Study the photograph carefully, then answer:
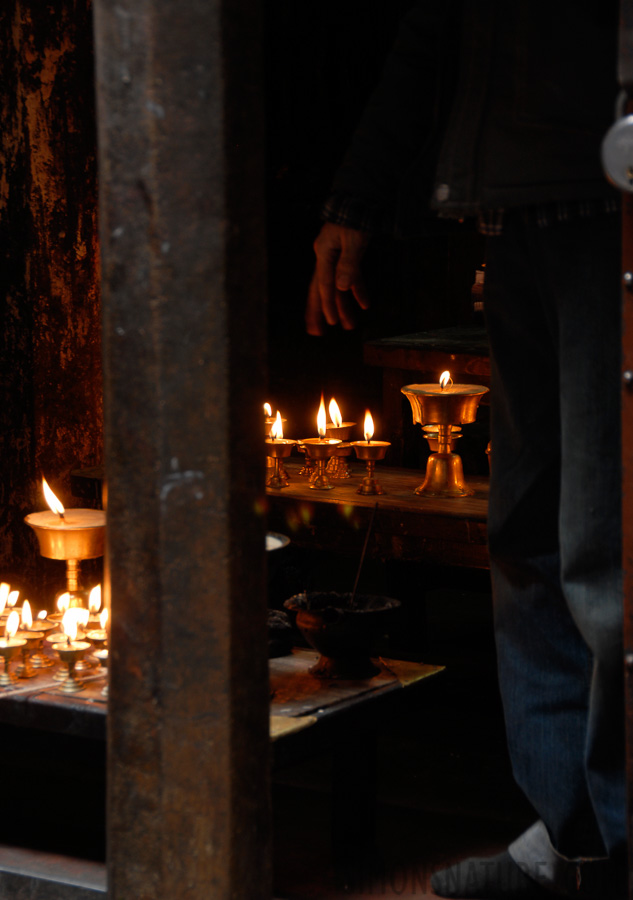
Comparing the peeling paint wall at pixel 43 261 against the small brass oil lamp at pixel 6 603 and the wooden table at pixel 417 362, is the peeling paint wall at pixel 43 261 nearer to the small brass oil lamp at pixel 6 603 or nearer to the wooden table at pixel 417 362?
the wooden table at pixel 417 362

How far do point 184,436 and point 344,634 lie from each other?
4.20ft

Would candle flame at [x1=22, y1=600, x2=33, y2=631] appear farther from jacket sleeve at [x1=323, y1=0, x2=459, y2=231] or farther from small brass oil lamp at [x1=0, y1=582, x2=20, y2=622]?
jacket sleeve at [x1=323, y1=0, x2=459, y2=231]

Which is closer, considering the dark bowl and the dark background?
the dark bowl

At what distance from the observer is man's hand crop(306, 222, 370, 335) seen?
2520mm

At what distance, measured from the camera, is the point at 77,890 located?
2549 mm

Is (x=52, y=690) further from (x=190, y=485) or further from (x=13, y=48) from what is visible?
(x=13, y=48)

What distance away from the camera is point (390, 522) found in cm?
429

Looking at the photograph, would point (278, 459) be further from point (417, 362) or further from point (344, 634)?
point (344, 634)

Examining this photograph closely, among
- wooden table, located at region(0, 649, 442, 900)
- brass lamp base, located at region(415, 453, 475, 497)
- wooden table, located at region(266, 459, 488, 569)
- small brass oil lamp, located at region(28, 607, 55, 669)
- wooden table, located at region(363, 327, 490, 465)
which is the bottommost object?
wooden table, located at region(0, 649, 442, 900)

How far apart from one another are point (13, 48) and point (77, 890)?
3283 mm

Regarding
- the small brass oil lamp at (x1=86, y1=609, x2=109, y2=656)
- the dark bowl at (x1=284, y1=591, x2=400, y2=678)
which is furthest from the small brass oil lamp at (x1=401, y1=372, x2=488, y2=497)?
the small brass oil lamp at (x1=86, y1=609, x2=109, y2=656)

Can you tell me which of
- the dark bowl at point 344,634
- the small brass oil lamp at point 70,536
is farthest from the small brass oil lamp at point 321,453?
the dark bowl at point 344,634

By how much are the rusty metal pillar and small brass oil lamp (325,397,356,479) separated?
111 inches

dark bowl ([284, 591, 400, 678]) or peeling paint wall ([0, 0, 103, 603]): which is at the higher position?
peeling paint wall ([0, 0, 103, 603])
